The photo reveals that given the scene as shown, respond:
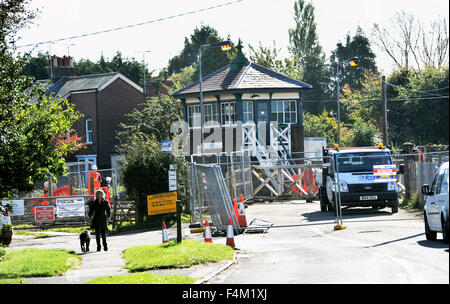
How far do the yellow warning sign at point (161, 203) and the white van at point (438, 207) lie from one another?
11.6 meters

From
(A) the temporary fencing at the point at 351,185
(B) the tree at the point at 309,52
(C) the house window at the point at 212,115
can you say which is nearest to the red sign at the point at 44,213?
(A) the temporary fencing at the point at 351,185

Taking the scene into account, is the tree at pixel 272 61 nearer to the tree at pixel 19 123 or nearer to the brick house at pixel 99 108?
the brick house at pixel 99 108

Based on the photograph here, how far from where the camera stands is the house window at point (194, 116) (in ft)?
147

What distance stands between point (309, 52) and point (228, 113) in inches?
1987

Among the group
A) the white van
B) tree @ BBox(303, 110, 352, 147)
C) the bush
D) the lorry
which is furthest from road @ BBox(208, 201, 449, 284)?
tree @ BBox(303, 110, 352, 147)

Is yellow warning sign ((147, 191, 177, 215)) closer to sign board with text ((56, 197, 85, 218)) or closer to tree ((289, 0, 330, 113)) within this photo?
sign board with text ((56, 197, 85, 218))

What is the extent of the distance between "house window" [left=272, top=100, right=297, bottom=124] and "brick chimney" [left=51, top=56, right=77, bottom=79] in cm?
2388

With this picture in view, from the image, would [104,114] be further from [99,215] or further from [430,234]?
[430,234]

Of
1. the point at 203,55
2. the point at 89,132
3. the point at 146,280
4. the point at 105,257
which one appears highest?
the point at 203,55

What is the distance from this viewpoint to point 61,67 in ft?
195

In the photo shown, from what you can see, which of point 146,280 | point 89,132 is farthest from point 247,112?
point 146,280

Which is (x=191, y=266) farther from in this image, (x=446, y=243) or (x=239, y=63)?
(x=239, y=63)

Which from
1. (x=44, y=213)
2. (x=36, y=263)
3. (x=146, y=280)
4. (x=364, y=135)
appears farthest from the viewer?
(x=364, y=135)
